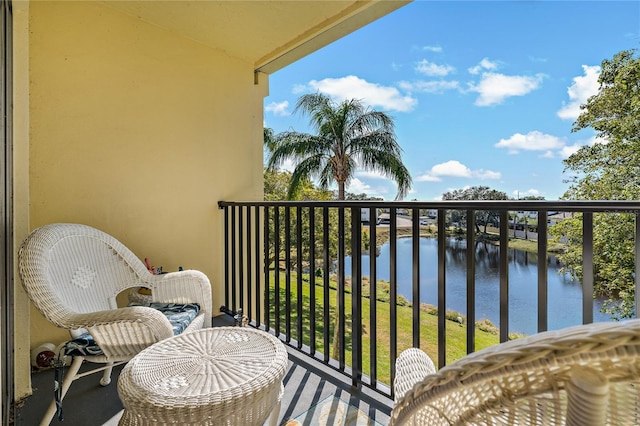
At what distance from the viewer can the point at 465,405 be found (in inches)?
19.9

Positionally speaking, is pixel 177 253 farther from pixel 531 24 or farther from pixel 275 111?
pixel 531 24

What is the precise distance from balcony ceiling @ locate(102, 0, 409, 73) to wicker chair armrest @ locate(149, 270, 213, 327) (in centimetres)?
209

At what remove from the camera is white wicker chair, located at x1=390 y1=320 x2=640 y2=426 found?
37cm

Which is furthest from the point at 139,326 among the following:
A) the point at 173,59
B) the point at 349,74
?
the point at 349,74

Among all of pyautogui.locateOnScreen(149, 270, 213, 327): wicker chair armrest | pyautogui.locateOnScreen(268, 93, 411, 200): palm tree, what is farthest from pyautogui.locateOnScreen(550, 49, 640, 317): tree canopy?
pyautogui.locateOnScreen(149, 270, 213, 327): wicker chair armrest

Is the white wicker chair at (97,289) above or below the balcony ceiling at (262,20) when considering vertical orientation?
below

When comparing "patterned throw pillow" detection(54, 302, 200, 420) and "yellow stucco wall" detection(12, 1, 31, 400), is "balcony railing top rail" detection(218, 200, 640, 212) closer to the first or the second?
"patterned throw pillow" detection(54, 302, 200, 420)

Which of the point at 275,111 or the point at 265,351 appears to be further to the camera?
the point at 275,111

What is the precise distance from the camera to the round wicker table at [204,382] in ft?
3.18

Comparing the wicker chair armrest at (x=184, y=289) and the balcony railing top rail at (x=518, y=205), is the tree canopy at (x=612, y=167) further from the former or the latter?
the wicker chair armrest at (x=184, y=289)

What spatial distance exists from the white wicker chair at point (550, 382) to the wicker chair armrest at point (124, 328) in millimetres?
1297

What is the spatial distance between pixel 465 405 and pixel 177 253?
9.14 ft

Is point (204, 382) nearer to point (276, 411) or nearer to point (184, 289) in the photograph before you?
point (276, 411)

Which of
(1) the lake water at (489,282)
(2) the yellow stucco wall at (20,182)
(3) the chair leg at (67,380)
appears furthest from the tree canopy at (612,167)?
(2) the yellow stucco wall at (20,182)
